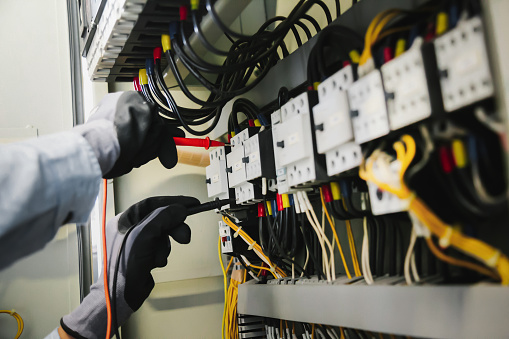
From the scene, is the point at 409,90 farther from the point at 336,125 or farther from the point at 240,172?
the point at 240,172

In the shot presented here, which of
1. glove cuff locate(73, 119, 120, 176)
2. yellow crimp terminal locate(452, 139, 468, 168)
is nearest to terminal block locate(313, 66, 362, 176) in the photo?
yellow crimp terminal locate(452, 139, 468, 168)

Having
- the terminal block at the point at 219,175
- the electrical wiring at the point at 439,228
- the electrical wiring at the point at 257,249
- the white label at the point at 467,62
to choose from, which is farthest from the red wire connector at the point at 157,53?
the white label at the point at 467,62

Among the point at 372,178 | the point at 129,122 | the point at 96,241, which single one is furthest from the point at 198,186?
the point at 372,178

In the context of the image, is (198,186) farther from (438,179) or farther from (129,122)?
(438,179)

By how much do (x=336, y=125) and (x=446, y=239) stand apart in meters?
0.39

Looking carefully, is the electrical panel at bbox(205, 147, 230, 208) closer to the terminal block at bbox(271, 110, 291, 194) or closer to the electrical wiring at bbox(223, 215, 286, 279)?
the electrical wiring at bbox(223, 215, 286, 279)

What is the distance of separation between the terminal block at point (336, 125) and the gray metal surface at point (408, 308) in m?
0.25

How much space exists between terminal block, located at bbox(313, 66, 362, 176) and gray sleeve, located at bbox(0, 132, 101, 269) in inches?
18.5

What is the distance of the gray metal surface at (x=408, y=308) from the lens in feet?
2.04

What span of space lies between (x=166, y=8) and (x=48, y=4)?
1.11 metres

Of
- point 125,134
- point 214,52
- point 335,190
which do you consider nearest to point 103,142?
point 125,134

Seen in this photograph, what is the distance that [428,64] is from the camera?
611mm

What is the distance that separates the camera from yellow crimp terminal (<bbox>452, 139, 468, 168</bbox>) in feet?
1.54

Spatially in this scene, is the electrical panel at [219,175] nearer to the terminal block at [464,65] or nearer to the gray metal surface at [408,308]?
the gray metal surface at [408,308]
